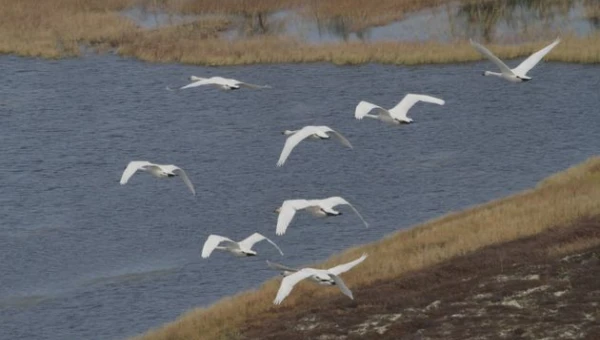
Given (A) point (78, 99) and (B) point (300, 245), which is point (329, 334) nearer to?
(B) point (300, 245)

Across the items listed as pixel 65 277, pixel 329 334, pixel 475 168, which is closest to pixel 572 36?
pixel 475 168

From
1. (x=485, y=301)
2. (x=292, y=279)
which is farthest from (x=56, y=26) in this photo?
(x=292, y=279)

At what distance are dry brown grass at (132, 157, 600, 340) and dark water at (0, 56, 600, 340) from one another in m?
4.04

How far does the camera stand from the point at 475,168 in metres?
56.9

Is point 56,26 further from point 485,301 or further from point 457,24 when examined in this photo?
point 485,301

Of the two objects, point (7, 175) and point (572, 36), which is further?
point (572, 36)

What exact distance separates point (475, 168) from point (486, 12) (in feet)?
83.1

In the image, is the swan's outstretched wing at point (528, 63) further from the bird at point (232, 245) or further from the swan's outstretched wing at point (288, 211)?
the swan's outstretched wing at point (288, 211)

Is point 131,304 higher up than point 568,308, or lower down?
lower down

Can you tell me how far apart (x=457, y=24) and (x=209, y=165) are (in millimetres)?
23628

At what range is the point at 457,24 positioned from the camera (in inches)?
3063

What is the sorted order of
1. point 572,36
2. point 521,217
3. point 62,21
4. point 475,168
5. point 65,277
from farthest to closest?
point 62,21, point 572,36, point 475,168, point 65,277, point 521,217

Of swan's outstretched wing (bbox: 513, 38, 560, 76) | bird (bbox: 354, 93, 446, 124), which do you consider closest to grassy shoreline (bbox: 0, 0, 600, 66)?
swan's outstretched wing (bbox: 513, 38, 560, 76)

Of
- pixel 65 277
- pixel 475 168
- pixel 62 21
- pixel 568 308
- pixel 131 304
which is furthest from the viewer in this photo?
pixel 62 21
